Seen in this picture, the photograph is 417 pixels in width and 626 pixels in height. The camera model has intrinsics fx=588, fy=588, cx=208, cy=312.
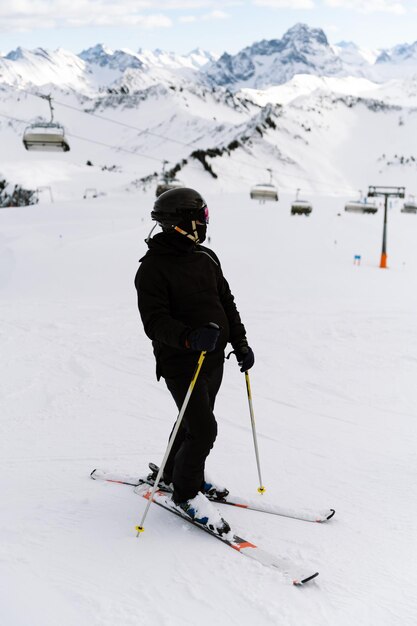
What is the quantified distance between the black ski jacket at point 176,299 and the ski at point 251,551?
1.05 m

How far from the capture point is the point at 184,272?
4.02 meters

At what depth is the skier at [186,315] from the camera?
3.93 m

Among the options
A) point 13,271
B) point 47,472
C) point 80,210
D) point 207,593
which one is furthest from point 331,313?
point 80,210

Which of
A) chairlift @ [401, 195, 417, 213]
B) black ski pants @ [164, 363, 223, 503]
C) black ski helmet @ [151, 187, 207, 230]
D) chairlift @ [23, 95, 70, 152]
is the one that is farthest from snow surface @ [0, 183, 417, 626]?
chairlift @ [401, 195, 417, 213]

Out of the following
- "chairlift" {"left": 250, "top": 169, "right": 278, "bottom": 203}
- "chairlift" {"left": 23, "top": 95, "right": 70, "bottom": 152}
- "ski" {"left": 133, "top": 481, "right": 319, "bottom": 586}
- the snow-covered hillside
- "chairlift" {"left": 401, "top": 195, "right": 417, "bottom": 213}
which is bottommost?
the snow-covered hillside

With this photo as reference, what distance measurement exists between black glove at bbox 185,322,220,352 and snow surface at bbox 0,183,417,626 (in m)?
1.37

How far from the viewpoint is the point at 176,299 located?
4.01 meters

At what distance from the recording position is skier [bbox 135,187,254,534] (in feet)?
12.9

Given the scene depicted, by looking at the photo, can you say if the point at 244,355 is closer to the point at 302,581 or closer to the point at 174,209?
the point at 174,209

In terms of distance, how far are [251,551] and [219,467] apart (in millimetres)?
1804

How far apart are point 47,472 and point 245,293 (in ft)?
57.4

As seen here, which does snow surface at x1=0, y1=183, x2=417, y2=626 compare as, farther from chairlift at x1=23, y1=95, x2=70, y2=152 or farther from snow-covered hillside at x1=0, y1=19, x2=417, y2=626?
chairlift at x1=23, y1=95, x2=70, y2=152

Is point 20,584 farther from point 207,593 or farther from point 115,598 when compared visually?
point 207,593

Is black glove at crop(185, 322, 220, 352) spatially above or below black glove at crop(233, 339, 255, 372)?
above
